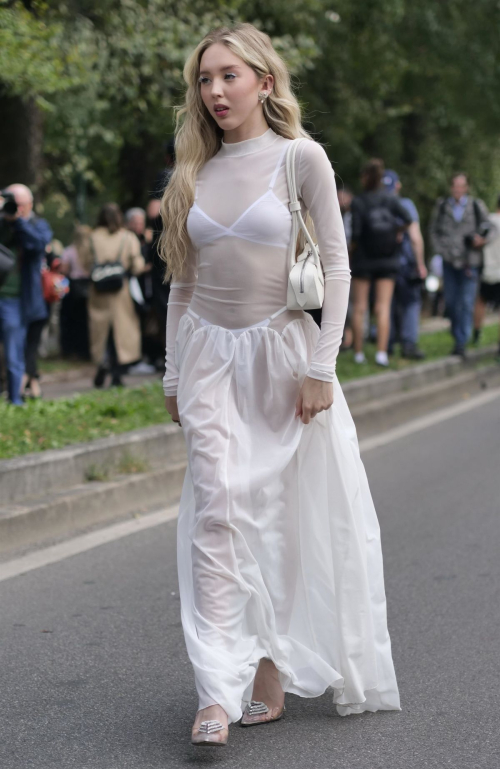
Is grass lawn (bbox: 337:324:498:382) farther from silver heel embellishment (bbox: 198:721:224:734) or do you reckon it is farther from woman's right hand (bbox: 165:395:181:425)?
silver heel embellishment (bbox: 198:721:224:734)

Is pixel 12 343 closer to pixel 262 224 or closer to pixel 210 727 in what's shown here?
pixel 262 224

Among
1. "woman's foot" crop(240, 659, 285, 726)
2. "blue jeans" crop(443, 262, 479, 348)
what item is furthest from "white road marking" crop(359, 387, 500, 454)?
"woman's foot" crop(240, 659, 285, 726)

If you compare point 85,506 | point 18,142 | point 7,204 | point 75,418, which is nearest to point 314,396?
point 85,506

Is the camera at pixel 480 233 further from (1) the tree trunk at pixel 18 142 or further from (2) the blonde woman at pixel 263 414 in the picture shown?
(2) the blonde woman at pixel 263 414

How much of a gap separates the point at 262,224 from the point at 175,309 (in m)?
0.44

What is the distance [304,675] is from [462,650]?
1105mm

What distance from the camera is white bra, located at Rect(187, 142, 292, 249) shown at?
11.7 ft

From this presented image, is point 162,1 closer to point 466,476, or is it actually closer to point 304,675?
point 466,476

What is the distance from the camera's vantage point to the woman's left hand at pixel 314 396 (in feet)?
11.8

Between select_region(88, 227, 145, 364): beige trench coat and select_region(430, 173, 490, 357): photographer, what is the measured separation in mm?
3721

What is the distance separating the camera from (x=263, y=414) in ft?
12.1

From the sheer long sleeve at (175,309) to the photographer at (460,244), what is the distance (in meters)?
10.6

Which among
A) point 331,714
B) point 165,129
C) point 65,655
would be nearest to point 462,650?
point 331,714

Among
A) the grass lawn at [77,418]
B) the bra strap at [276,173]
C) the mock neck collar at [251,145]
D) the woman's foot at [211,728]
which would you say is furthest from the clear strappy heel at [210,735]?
the grass lawn at [77,418]
